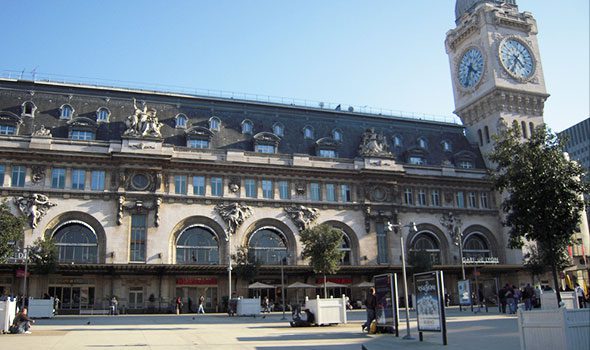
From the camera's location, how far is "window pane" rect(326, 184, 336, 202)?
58009 millimetres

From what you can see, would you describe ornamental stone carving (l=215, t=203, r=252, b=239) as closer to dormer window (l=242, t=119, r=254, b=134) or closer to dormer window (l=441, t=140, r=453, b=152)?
dormer window (l=242, t=119, r=254, b=134)

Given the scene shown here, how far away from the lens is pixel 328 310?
28219mm

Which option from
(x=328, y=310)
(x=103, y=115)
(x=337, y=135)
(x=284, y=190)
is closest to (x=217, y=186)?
(x=284, y=190)

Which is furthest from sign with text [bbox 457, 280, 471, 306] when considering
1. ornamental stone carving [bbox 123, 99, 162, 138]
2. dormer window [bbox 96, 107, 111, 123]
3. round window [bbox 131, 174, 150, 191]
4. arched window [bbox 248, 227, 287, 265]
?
dormer window [bbox 96, 107, 111, 123]

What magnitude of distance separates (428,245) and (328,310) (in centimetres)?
3585

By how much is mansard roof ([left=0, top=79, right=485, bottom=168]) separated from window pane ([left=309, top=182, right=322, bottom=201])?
4314 millimetres

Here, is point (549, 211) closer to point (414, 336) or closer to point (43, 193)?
point (414, 336)

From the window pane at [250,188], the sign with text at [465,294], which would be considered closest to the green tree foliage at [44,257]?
the window pane at [250,188]

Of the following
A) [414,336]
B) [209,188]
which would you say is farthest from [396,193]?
[414,336]

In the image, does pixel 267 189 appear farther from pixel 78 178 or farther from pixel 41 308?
pixel 41 308

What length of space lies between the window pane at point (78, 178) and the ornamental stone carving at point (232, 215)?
40.0ft

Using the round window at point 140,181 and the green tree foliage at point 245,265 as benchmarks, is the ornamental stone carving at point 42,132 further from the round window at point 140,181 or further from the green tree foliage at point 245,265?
the green tree foliage at point 245,265

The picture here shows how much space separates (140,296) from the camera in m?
49.8

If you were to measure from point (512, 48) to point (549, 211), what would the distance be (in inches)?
1931
